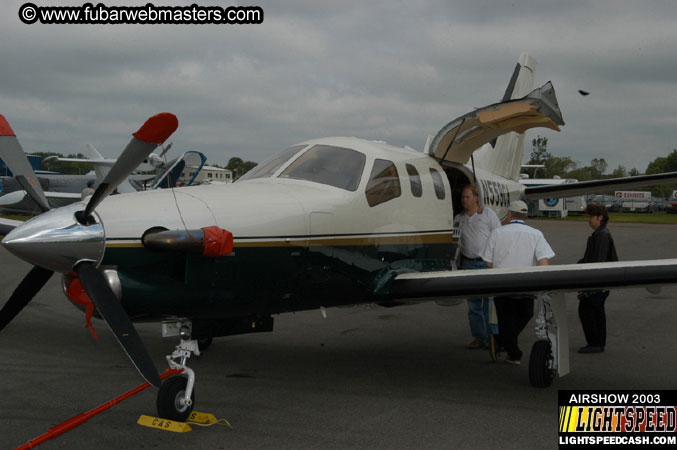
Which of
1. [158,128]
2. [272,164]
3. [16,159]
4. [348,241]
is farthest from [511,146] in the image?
[158,128]

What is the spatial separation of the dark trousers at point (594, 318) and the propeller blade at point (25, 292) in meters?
5.96

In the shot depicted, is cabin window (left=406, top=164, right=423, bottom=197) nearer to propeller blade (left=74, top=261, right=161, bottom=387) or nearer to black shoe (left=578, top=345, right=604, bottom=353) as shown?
black shoe (left=578, top=345, right=604, bottom=353)

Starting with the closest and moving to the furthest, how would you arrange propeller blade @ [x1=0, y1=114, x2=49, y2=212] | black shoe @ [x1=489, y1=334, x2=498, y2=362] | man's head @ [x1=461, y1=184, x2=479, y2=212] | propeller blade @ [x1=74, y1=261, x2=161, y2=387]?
propeller blade @ [x1=74, y1=261, x2=161, y2=387], propeller blade @ [x1=0, y1=114, x2=49, y2=212], black shoe @ [x1=489, y1=334, x2=498, y2=362], man's head @ [x1=461, y1=184, x2=479, y2=212]

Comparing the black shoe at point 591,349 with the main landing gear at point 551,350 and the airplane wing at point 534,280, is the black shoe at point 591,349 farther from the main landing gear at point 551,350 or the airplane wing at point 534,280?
the airplane wing at point 534,280

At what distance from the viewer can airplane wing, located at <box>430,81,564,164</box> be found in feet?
20.5

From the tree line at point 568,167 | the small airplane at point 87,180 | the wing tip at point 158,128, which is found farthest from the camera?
the tree line at point 568,167

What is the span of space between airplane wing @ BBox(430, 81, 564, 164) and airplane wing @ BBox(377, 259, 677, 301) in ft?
5.88

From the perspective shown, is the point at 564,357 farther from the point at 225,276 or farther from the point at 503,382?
the point at 225,276

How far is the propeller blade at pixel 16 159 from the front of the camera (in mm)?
4867

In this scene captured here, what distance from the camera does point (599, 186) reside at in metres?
9.95

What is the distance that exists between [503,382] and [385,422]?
1.82 m

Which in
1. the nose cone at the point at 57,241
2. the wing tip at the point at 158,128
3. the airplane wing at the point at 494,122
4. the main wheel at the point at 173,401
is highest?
the airplane wing at the point at 494,122

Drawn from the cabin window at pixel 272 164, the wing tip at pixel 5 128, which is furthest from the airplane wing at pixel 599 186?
the wing tip at pixel 5 128

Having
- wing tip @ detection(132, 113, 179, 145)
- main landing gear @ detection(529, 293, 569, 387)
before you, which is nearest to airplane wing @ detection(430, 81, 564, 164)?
main landing gear @ detection(529, 293, 569, 387)
